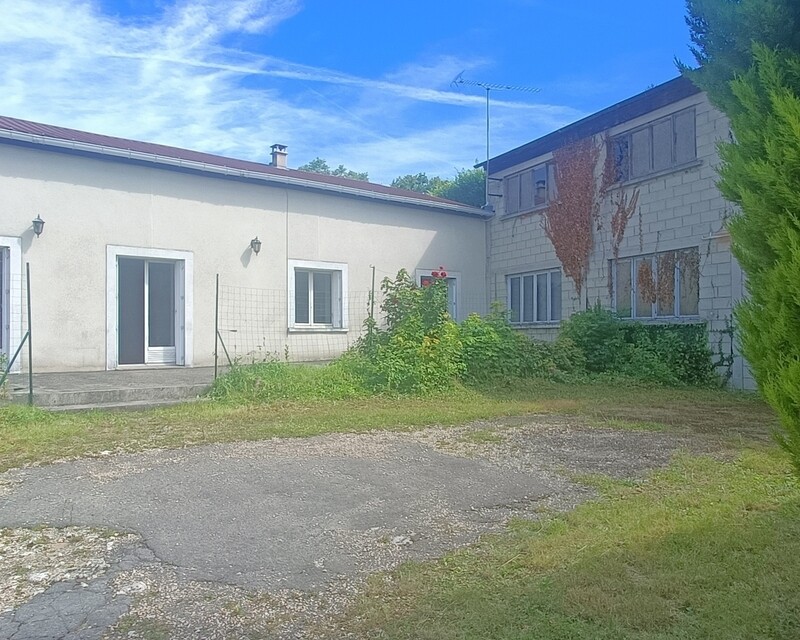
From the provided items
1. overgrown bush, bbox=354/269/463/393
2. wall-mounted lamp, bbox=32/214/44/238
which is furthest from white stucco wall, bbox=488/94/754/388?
wall-mounted lamp, bbox=32/214/44/238

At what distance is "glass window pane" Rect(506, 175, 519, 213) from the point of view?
653 inches

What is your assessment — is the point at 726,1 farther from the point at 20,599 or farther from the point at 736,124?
the point at 20,599

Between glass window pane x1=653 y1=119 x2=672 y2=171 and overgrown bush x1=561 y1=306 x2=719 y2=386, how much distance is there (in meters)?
3.07

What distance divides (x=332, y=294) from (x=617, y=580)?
12.2 meters

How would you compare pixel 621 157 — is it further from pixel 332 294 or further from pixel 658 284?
pixel 332 294

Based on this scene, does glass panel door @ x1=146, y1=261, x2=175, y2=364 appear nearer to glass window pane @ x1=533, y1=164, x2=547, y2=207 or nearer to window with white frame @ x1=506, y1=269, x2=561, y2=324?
window with white frame @ x1=506, y1=269, x2=561, y2=324

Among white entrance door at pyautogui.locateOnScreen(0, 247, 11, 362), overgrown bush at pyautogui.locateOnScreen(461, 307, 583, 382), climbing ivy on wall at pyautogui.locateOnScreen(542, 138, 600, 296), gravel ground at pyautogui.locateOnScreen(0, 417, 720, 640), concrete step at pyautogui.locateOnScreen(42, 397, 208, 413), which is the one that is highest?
climbing ivy on wall at pyautogui.locateOnScreen(542, 138, 600, 296)

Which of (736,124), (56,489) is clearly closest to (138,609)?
(56,489)

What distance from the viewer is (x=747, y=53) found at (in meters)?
2.69

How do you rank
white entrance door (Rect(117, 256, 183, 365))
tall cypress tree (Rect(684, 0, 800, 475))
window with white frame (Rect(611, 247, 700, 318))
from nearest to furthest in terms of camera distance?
tall cypress tree (Rect(684, 0, 800, 475)) → window with white frame (Rect(611, 247, 700, 318)) → white entrance door (Rect(117, 256, 183, 365))

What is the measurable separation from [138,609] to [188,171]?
10.9 meters

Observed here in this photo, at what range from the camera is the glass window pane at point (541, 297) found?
16.0m

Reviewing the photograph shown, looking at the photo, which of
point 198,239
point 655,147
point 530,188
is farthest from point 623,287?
point 198,239

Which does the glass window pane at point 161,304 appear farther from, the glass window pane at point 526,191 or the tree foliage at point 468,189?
the tree foliage at point 468,189
